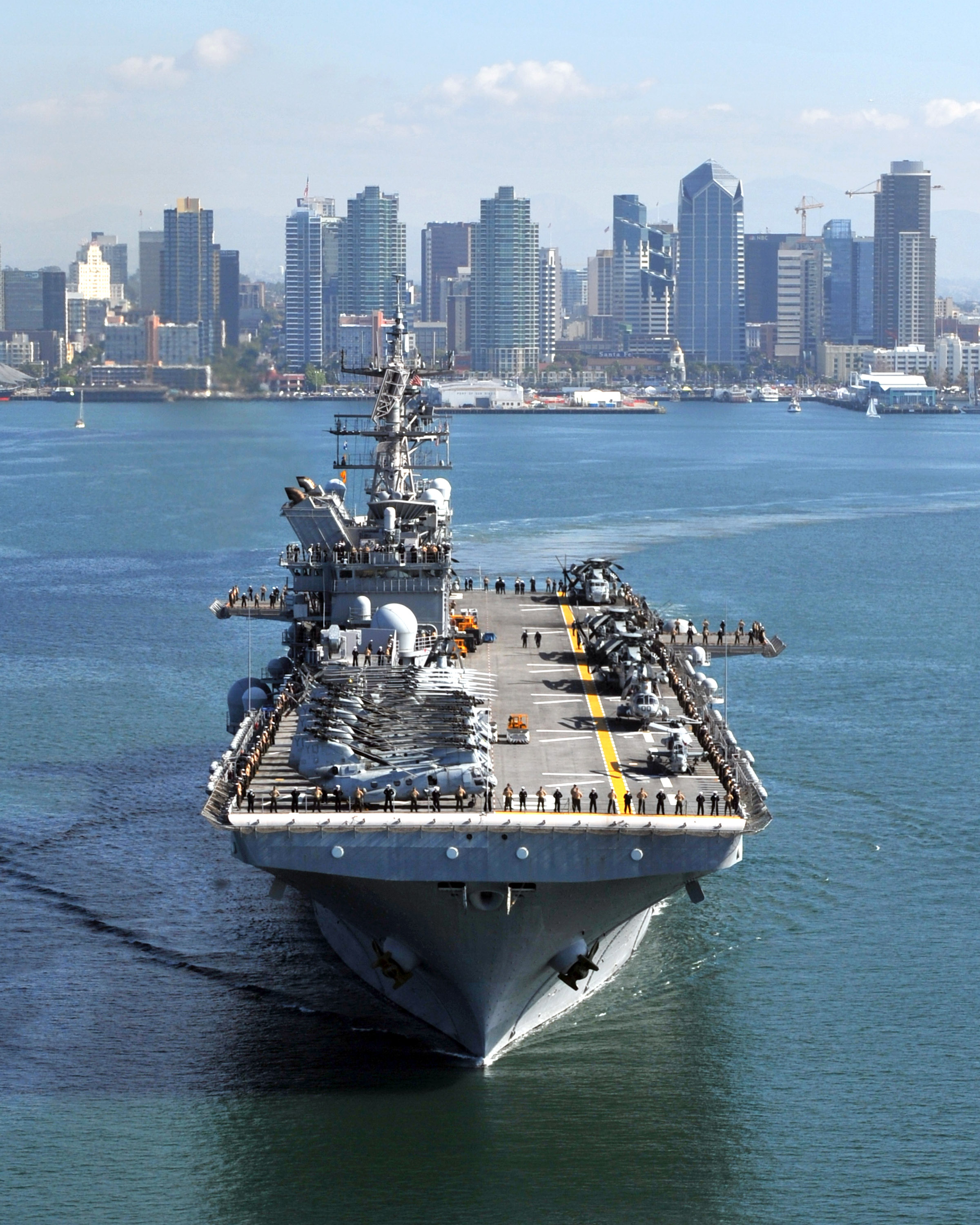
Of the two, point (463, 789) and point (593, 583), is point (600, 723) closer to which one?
point (463, 789)

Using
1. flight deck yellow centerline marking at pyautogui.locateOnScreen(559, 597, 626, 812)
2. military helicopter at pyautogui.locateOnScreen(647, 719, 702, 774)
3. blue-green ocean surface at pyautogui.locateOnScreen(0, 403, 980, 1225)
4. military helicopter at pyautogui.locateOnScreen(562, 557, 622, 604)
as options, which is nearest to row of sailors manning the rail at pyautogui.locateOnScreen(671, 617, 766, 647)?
military helicopter at pyautogui.locateOnScreen(562, 557, 622, 604)

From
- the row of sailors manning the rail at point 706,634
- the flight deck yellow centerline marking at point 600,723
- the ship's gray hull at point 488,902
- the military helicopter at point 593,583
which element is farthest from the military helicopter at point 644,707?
the military helicopter at point 593,583

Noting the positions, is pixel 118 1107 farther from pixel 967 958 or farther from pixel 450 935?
pixel 967 958

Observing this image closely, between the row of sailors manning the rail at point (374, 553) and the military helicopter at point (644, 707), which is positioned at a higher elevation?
the row of sailors manning the rail at point (374, 553)

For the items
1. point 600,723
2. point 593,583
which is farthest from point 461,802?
point 593,583

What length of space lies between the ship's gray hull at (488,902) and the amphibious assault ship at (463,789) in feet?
0.11

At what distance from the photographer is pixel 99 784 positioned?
45125mm

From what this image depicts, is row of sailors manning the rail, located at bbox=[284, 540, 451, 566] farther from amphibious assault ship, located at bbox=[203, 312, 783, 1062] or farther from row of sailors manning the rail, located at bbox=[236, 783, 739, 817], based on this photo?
row of sailors manning the rail, located at bbox=[236, 783, 739, 817]

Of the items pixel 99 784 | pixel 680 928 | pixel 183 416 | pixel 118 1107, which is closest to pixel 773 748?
pixel 680 928

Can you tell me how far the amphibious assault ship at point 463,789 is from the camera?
27.2m

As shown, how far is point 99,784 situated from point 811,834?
1719 cm

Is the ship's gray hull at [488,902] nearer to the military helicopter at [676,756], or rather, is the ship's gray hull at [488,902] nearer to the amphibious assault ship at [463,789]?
the amphibious assault ship at [463,789]

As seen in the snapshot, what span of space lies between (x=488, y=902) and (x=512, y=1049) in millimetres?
3398

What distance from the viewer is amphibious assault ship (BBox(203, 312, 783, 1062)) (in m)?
27.2
